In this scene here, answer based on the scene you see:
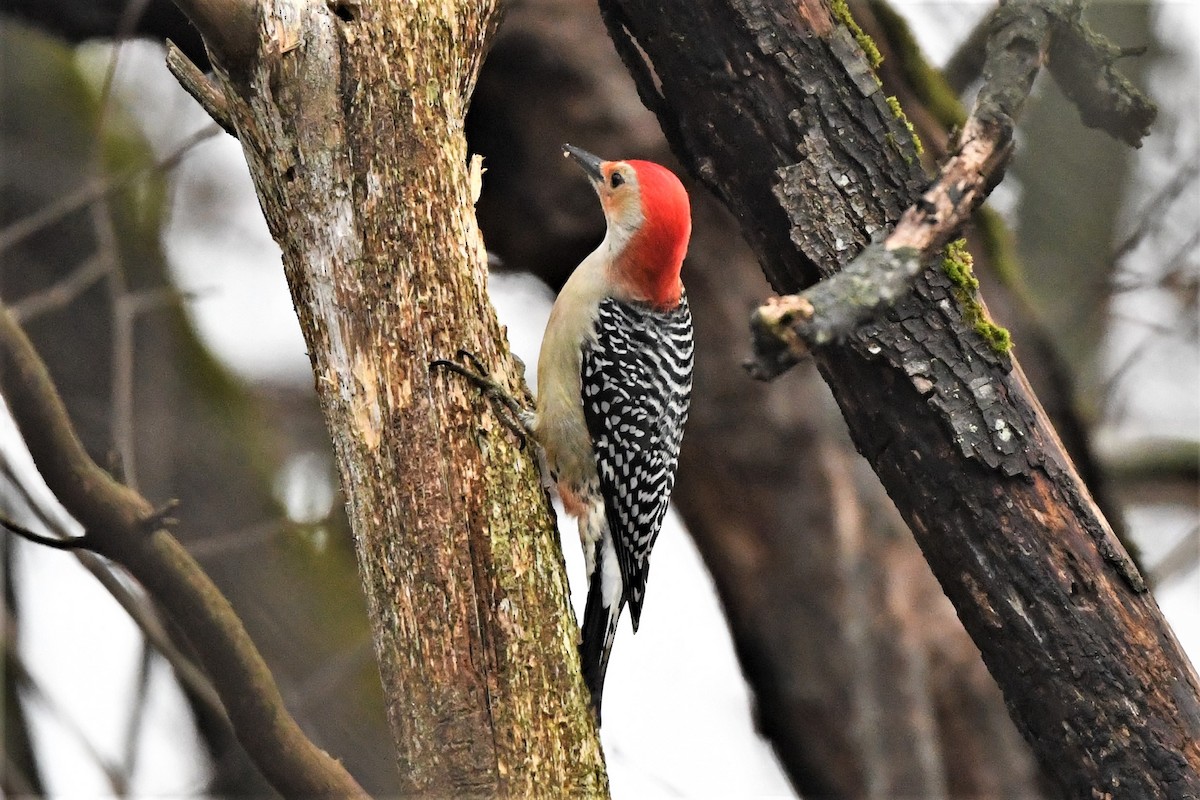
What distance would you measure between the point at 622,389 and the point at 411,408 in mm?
1269

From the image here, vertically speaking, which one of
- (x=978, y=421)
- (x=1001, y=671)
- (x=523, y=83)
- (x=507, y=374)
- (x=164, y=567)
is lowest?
(x=1001, y=671)

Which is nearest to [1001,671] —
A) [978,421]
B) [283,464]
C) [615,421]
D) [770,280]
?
[978,421]

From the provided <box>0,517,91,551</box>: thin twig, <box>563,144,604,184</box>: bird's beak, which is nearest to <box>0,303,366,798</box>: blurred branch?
<box>0,517,91,551</box>: thin twig

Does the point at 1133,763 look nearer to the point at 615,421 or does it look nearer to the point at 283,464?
the point at 615,421

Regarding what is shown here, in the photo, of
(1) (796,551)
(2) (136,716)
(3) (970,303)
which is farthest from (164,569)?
(1) (796,551)

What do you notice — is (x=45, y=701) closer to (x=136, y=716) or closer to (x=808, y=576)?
(x=136, y=716)

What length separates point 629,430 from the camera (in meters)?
4.41

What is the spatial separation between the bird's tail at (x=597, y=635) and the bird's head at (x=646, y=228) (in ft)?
3.81

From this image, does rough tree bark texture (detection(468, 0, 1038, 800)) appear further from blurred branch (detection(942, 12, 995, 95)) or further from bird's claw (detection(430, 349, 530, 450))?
bird's claw (detection(430, 349, 530, 450))

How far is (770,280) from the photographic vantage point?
3533 millimetres

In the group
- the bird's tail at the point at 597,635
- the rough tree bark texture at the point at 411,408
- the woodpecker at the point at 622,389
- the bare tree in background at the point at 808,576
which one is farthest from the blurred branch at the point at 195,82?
the bare tree in background at the point at 808,576

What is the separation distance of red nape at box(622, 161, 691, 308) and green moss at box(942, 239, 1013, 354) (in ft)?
4.64

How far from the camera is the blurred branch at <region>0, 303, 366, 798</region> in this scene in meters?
2.83

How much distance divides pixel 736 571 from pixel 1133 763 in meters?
3.75
